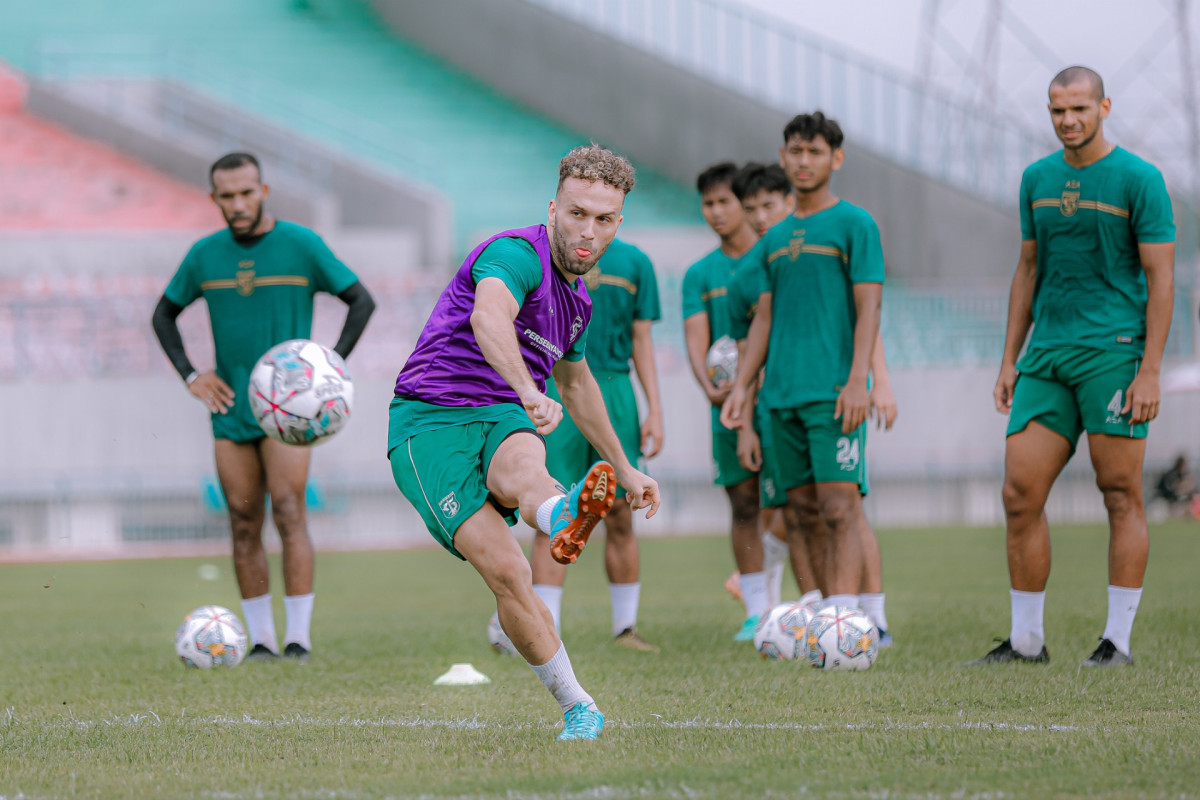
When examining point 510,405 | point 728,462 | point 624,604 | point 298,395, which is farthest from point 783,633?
point 298,395

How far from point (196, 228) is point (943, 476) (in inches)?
554

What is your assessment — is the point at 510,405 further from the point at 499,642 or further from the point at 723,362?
the point at 723,362

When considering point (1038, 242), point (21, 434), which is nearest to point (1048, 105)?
point (1038, 242)

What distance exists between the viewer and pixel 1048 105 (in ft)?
21.6

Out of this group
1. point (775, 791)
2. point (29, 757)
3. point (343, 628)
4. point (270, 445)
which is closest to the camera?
point (775, 791)

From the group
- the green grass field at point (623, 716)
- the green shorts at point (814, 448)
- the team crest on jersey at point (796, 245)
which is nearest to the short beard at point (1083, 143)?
the team crest on jersey at point (796, 245)

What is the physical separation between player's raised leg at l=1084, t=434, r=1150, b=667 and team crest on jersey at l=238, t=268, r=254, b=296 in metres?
4.37

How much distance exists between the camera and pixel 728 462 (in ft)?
28.1

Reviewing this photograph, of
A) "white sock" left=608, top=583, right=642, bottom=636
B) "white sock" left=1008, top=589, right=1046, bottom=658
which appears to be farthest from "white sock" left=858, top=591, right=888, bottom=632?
"white sock" left=608, top=583, right=642, bottom=636

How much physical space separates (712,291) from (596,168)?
A: 13.9 feet

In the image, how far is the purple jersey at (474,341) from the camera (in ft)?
16.2

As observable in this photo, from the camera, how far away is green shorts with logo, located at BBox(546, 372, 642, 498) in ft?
26.2

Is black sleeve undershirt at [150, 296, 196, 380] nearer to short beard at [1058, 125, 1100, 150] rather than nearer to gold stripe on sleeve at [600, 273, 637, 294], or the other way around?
gold stripe on sleeve at [600, 273, 637, 294]

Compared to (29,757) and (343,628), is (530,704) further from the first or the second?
(343,628)
